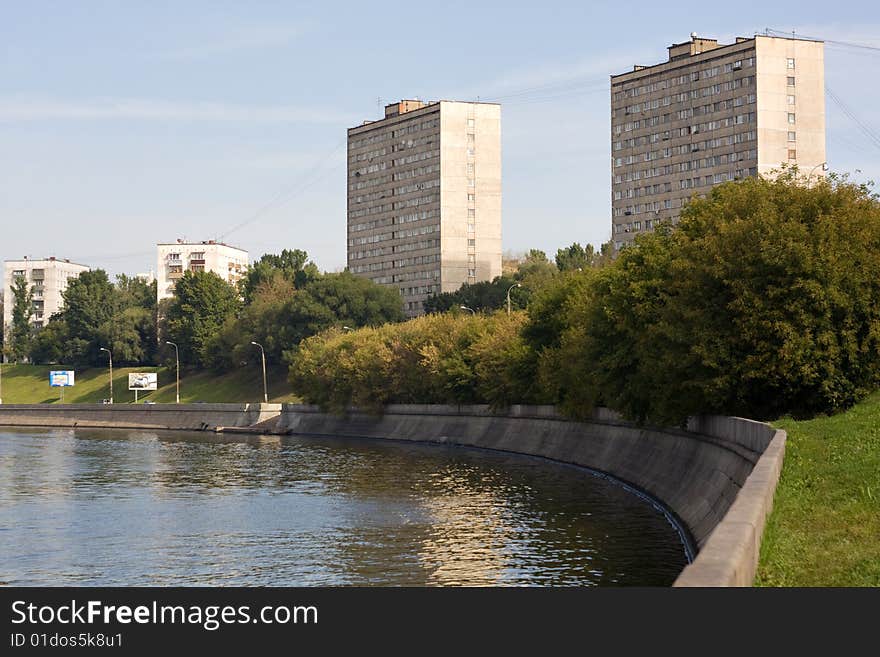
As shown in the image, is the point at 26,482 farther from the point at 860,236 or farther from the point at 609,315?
the point at 860,236

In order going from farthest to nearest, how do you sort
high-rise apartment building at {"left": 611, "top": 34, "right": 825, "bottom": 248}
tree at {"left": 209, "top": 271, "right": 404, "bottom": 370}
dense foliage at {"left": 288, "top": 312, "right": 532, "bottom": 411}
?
tree at {"left": 209, "top": 271, "right": 404, "bottom": 370}
high-rise apartment building at {"left": 611, "top": 34, "right": 825, "bottom": 248}
dense foliage at {"left": 288, "top": 312, "right": 532, "bottom": 411}

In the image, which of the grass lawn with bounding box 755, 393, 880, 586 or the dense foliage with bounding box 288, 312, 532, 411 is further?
the dense foliage with bounding box 288, 312, 532, 411

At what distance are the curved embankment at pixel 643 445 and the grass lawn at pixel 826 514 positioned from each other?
0.45 m

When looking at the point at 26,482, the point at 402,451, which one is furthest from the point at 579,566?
the point at 402,451

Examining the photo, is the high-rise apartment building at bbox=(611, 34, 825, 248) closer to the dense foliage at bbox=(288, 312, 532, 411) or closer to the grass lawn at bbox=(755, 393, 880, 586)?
the dense foliage at bbox=(288, 312, 532, 411)

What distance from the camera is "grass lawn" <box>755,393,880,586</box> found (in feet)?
60.9

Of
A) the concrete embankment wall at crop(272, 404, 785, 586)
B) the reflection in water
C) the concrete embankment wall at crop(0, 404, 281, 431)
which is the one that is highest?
the concrete embankment wall at crop(272, 404, 785, 586)

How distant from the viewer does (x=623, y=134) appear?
605ft

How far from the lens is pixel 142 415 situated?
16988 centimetres

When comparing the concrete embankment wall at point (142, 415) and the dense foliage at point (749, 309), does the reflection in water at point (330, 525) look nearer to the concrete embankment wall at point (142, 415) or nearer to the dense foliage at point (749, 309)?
the dense foliage at point (749, 309)

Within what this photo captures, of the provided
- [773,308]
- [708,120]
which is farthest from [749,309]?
[708,120]

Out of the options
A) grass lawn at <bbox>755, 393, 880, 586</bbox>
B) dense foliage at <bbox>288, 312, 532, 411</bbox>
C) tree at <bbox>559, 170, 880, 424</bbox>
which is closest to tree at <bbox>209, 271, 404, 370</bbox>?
dense foliage at <bbox>288, 312, 532, 411</bbox>

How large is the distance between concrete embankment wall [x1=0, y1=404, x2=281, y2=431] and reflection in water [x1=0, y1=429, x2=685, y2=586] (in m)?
66.8

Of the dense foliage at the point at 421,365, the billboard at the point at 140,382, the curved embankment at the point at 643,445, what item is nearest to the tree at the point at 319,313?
the billboard at the point at 140,382
